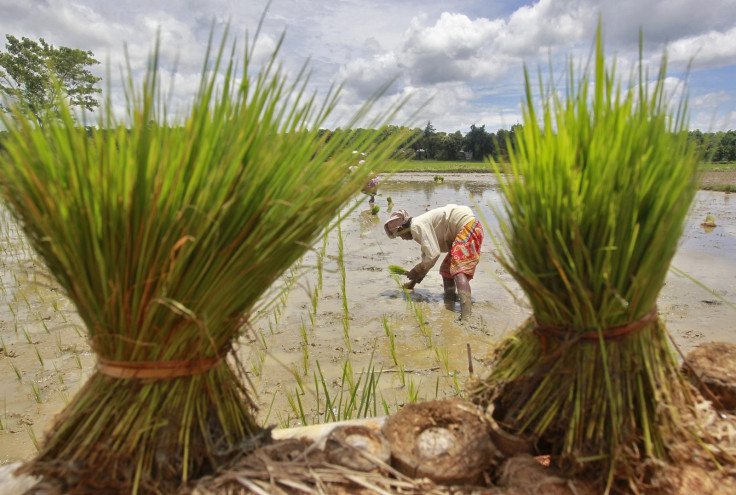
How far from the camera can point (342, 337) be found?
14.3ft

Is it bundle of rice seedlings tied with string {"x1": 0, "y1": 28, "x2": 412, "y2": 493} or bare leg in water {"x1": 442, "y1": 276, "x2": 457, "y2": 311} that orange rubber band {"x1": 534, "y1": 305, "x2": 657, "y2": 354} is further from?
bare leg in water {"x1": 442, "y1": 276, "x2": 457, "y2": 311}

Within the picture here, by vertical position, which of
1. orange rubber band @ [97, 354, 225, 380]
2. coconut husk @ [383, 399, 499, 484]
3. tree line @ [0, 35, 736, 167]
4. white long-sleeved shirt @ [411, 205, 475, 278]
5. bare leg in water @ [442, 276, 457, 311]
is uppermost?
tree line @ [0, 35, 736, 167]

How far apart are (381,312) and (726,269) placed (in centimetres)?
473

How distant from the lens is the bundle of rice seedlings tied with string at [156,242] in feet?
2.74

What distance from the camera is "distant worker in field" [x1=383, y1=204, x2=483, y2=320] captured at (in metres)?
5.09

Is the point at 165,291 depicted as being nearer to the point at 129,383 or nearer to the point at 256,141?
the point at 129,383

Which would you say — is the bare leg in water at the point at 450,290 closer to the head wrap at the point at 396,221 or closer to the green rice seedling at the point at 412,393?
the head wrap at the point at 396,221

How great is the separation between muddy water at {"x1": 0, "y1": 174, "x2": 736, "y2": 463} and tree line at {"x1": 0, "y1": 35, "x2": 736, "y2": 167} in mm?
810

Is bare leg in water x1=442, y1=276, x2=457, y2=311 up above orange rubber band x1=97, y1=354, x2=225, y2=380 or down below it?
below

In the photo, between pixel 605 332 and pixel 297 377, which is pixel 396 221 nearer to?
pixel 297 377

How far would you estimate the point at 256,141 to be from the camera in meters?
0.92

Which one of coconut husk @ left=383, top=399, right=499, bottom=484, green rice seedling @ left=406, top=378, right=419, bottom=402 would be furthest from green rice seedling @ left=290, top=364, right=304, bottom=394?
green rice seedling @ left=406, top=378, right=419, bottom=402

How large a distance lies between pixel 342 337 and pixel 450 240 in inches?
77.3

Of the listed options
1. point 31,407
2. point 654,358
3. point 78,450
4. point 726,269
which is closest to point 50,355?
point 31,407
